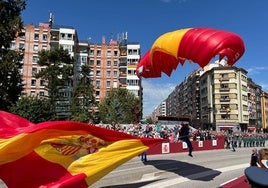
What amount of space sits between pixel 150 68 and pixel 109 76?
80.3 metres

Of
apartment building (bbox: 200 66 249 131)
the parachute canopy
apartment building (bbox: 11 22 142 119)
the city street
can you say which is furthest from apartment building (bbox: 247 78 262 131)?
the parachute canopy

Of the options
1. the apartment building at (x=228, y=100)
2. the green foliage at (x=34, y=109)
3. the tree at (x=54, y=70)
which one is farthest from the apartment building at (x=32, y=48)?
the apartment building at (x=228, y=100)

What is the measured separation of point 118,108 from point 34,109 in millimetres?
30366

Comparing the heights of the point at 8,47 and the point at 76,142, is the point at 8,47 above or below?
above

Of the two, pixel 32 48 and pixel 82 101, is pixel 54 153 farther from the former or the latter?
pixel 32 48

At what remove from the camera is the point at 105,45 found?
9638cm

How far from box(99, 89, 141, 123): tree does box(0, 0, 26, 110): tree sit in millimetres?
35855

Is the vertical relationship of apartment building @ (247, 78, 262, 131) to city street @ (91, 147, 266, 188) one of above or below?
above

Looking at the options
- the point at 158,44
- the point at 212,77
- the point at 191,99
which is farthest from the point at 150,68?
the point at 191,99

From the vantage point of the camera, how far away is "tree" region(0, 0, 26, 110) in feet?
106

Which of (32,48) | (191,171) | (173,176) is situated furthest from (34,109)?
(32,48)

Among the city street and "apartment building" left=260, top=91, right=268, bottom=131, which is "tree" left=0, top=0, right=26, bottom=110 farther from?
"apartment building" left=260, top=91, right=268, bottom=131

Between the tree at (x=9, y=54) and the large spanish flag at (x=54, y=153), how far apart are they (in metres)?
25.2

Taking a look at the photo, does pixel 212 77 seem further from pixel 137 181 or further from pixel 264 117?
pixel 137 181
